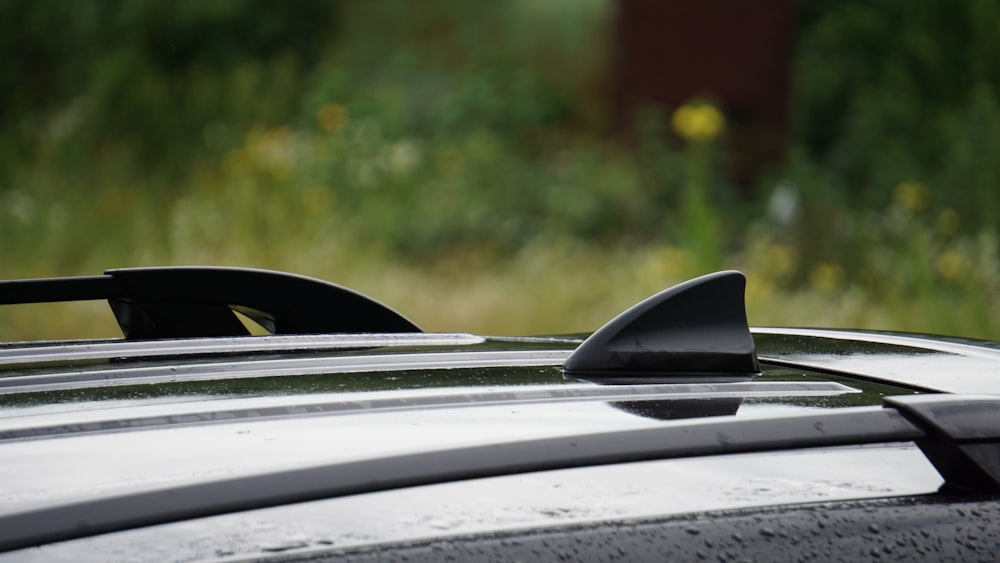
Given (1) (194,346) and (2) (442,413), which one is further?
(1) (194,346)

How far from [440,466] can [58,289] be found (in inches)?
37.3

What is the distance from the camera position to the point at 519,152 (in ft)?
35.2

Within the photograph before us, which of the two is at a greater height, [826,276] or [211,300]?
[826,276]

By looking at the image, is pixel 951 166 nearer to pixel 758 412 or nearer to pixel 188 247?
pixel 188 247

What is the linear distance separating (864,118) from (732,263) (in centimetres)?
369

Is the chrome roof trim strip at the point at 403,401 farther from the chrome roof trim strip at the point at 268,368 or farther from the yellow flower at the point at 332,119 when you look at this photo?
the yellow flower at the point at 332,119

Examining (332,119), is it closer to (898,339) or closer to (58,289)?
(58,289)

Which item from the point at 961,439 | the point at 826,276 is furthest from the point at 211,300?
the point at 826,276

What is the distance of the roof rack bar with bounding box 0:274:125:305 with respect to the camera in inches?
64.3

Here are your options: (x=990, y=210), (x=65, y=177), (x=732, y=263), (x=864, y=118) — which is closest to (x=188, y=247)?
(x=65, y=177)

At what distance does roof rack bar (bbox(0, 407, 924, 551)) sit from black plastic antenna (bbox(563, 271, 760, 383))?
224 mm

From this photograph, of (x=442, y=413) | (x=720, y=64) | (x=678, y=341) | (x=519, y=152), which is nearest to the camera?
(x=442, y=413)

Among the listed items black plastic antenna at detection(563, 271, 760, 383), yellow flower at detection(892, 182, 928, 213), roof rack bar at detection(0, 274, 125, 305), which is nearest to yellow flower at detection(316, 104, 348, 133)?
yellow flower at detection(892, 182, 928, 213)

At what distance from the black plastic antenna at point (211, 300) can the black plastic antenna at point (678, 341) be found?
63 cm
